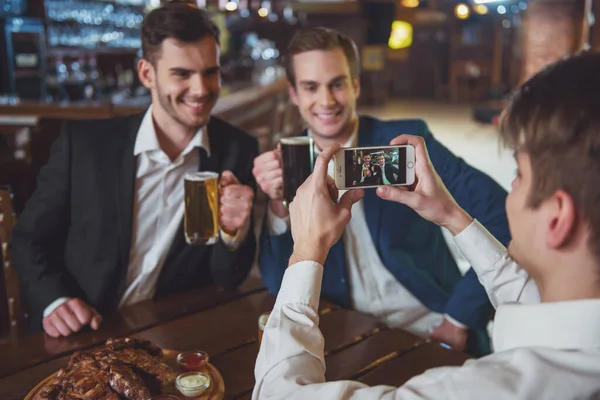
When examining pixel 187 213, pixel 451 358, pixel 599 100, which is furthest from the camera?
pixel 187 213

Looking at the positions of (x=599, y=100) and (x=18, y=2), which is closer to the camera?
(x=599, y=100)

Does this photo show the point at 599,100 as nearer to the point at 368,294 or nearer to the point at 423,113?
the point at 368,294

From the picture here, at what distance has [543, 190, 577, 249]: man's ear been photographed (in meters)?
0.79

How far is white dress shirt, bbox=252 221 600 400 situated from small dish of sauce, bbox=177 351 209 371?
1.18ft

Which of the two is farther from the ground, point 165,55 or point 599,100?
point 165,55

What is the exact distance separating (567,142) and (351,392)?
1.63 feet

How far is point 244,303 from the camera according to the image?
5.79 feet

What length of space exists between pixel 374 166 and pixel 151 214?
105 cm

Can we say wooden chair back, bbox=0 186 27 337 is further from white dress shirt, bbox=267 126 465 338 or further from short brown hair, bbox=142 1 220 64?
white dress shirt, bbox=267 126 465 338

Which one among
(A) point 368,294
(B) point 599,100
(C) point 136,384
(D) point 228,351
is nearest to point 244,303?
(D) point 228,351

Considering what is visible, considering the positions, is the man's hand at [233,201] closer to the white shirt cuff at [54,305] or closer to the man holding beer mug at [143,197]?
the man holding beer mug at [143,197]

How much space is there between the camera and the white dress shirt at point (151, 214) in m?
1.99

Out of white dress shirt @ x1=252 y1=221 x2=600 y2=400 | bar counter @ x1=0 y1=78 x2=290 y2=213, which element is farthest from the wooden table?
bar counter @ x1=0 y1=78 x2=290 y2=213

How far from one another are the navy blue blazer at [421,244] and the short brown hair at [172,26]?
744mm
